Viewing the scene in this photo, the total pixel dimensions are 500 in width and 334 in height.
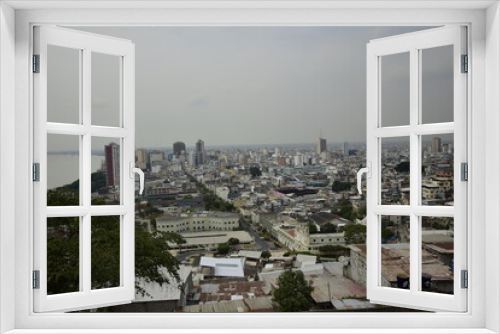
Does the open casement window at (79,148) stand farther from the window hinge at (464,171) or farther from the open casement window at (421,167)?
the window hinge at (464,171)

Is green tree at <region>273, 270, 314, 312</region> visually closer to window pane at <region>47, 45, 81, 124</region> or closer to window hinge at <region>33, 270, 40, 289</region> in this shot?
window hinge at <region>33, 270, 40, 289</region>

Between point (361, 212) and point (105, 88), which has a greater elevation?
point (105, 88)

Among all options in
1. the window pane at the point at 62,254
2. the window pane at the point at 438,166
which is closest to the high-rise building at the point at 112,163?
the window pane at the point at 62,254

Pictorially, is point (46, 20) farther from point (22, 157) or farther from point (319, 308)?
point (319, 308)

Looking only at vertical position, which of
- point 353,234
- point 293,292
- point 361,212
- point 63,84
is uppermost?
point 63,84

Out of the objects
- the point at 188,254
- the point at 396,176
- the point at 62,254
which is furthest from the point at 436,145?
the point at 62,254

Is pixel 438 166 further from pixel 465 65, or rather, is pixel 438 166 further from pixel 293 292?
pixel 293 292

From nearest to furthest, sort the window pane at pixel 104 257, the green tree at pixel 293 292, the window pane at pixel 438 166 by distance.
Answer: the window pane at pixel 438 166 → the window pane at pixel 104 257 → the green tree at pixel 293 292

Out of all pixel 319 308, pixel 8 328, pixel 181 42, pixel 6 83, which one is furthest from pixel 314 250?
pixel 6 83
